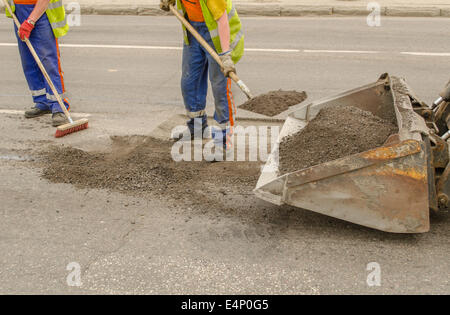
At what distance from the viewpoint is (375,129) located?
148 inches

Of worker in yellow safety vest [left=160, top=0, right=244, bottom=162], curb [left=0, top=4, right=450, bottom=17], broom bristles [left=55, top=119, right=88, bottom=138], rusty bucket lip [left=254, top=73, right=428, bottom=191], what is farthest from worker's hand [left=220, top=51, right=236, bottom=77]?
curb [left=0, top=4, right=450, bottom=17]

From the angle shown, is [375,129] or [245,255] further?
[375,129]

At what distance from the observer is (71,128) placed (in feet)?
17.1

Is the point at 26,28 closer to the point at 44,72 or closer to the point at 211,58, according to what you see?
the point at 44,72

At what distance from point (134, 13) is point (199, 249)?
9.01 m

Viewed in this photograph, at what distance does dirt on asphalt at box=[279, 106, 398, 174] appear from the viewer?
3605 millimetres

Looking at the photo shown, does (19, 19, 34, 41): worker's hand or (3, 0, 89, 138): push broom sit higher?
(19, 19, 34, 41): worker's hand

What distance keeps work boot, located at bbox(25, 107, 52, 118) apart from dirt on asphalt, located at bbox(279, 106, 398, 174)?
10.0 ft

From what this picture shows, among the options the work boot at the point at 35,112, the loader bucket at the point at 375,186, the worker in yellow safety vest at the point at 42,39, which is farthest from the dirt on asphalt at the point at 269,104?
the work boot at the point at 35,112

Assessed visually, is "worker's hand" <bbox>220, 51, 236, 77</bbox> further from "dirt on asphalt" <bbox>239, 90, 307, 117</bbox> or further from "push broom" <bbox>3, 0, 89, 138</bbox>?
"push broom" <bbox>3, 0, 89, 138</bbox>

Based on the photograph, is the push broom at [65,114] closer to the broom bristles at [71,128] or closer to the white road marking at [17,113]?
the broom bristles at [71,128]

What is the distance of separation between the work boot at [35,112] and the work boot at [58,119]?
35 centimetres
